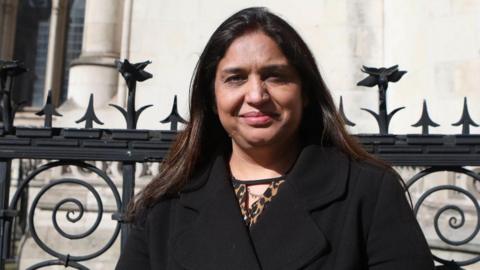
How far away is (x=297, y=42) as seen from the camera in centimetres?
186

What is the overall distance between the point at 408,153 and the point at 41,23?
2142 cm

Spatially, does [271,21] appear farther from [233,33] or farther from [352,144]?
[352,144]

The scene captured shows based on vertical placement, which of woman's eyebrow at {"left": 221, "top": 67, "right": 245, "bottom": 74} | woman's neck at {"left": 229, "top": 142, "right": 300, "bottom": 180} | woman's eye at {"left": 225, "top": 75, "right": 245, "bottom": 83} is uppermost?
woman's eyebrow at {"left": 221, "top": 67, "right": 245, "bottom": 74}

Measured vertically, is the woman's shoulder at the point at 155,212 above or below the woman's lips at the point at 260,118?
below

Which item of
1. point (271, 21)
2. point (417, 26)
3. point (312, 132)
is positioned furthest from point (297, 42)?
point (417, 26)

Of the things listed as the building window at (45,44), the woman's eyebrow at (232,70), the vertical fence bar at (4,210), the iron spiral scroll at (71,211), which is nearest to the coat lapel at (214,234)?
the woman's eyebrow at (232,70)

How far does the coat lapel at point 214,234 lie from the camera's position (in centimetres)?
173

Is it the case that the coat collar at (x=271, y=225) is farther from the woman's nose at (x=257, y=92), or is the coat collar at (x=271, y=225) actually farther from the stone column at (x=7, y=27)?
the stone column at (x=7, y=27)

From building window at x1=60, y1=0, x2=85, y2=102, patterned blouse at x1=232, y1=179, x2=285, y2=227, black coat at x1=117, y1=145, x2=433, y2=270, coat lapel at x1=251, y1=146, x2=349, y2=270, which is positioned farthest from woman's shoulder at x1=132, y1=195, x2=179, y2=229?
building window at x1=60, y1=0, x2=85, y2=102

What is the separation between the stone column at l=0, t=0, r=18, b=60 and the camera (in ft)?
66.5

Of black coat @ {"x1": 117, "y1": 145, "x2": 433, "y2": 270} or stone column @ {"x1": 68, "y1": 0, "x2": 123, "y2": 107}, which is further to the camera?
stone column @ {"x1": 68, "y1": 0, "x2": 123, "y2": 107}

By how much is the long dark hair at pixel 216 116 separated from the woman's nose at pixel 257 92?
13cm

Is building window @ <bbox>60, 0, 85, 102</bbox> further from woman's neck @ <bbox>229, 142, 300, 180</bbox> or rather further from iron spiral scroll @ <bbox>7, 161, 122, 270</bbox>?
woman's neck @ <bbox>229, 142, 300, 180</bbox>

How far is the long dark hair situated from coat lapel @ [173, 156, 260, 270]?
0.12 m
